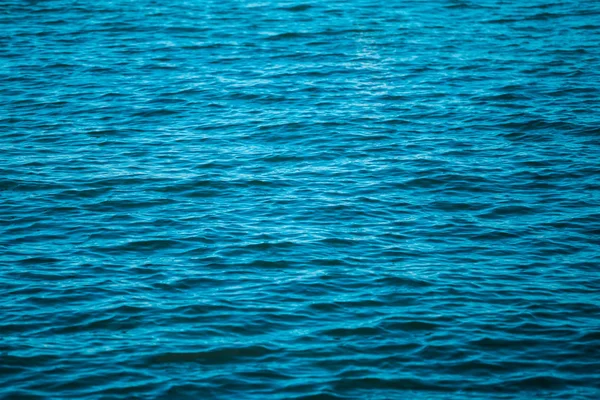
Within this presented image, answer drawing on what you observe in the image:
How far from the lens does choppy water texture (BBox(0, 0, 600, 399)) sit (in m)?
11.4

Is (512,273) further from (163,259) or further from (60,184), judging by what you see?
(60,184)

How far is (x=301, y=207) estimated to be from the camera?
639 inches

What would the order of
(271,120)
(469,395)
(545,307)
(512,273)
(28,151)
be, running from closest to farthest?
(469,395) < (545,307) < (512,273) < (28,151) < (271,120)

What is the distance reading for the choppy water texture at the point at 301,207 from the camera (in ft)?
37.4

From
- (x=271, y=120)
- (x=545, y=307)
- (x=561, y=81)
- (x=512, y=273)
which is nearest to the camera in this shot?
(x=545, y=307)

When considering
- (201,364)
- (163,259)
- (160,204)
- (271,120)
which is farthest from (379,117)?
(201,364)

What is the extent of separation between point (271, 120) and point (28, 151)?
5911 millimetres

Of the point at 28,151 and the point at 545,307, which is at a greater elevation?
the point at 28,151

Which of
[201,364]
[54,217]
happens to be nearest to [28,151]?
[54,217]

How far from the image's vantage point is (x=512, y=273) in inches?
541

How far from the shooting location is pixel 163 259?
14.2 m

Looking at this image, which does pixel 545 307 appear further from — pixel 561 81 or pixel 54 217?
pixel 561 81

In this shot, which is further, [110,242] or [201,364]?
[110,242]

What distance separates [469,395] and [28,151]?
12350mm
